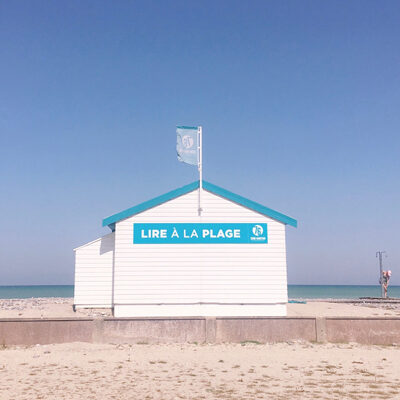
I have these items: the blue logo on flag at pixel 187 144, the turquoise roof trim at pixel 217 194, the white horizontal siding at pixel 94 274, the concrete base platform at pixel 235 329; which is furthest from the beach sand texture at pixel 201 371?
the blue logo on flag at pixel 187 144

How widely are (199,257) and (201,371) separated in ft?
25.3

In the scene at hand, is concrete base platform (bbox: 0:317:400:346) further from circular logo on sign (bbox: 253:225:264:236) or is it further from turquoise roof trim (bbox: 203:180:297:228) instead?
turquoise roof trim (bbox: 203:180:297:228)

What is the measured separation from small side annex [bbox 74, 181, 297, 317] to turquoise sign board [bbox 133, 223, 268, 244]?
0.04 meters

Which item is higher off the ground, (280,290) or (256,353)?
(280,290)

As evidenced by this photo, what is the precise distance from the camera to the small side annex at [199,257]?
54.7ft

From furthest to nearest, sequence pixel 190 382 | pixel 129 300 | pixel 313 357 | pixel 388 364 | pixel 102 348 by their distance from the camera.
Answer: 1. pixel 129 300
2. pixel 102 348
3. pixel 313 357
4. pixel 388 364
5. pixel 190 382

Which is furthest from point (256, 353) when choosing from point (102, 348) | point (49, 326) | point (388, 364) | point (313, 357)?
point (49, 326)

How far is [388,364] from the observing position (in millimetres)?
10102

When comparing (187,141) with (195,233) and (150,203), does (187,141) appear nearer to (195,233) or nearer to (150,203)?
(150,203)

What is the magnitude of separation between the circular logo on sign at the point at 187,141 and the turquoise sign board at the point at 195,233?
10.6 feet

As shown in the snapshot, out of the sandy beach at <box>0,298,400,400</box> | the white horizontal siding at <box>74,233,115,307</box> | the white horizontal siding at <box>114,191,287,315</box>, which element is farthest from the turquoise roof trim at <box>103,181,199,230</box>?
the sandy beach at <box>0,298,400,400</box>

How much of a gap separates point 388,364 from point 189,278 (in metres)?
8.24

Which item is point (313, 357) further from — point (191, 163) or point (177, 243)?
point (191, 163)

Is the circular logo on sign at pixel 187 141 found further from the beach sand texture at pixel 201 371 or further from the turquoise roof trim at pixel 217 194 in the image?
the beach sand texture at pixel 201 371
